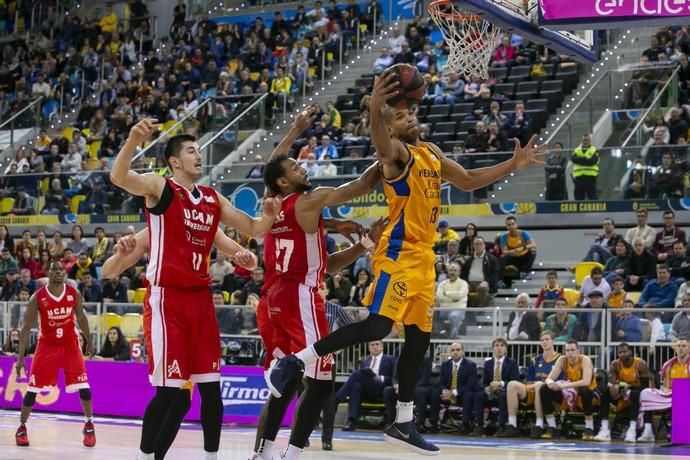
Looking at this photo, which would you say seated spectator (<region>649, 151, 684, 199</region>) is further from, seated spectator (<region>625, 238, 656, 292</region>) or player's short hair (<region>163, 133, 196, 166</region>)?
player's short hair (<region>163, 133, 196, 166</region>)

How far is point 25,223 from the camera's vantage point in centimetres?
2386

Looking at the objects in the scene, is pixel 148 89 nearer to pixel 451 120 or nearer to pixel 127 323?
pixel 451 120

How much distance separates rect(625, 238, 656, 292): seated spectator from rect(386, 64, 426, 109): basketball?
31.9 feet

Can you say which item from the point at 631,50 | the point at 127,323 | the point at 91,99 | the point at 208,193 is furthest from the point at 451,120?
the point at 208,193

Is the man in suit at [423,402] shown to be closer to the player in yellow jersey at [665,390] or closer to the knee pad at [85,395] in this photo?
the player in yellow jersey at [665,390]

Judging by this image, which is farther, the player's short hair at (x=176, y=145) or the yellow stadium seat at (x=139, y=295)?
the yellow stadium seat at (x=139, y=295)

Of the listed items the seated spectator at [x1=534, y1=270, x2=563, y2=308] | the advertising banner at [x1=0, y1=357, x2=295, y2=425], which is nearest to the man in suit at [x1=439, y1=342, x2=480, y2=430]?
the seated spectator at [x1=534, y1=270, x2=563, y2=308]

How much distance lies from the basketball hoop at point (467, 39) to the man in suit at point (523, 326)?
5.79m

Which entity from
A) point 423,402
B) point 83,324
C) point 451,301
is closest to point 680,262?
point 451,301

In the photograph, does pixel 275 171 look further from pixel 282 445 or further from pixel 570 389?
pixel 570 389

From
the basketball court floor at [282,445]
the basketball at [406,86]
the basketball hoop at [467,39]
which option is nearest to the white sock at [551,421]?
the basketball court floor at [282,445]

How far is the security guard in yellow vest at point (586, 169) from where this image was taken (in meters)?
18.2

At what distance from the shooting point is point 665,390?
14.3 m

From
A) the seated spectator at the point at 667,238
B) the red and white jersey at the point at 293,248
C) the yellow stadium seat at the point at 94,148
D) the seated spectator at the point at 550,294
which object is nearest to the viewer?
the red and white jersey at the point at 293,248
